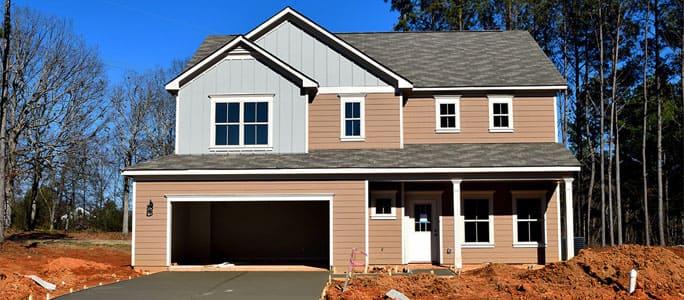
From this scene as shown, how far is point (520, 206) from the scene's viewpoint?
20.6 meters

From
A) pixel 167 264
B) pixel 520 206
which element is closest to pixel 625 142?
pixel 520 206

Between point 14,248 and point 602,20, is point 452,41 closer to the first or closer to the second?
point 602,20

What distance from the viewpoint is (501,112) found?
2144 centimetres

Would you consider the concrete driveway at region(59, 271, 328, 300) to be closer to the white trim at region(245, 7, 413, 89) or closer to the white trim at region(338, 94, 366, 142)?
the white trim at region(338, 94, 366, 142)

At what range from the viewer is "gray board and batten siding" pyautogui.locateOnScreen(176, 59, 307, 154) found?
19.8 m

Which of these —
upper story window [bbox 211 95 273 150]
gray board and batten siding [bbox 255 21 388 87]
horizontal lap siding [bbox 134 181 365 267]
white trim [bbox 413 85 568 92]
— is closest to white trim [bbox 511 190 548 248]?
white trim [bbox 413 85 568 92]

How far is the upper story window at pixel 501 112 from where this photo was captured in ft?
70.0

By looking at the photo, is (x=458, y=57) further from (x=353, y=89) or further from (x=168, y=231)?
(x=168, y=231)

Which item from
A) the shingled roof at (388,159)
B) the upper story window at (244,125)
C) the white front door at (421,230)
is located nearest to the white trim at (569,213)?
the shingled roof at (388,159)

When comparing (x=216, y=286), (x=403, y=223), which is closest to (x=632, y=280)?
(x=403, y=223)

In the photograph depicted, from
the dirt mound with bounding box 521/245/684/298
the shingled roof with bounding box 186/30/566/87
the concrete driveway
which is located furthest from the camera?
the shingled roof with bounding box 186/30/566/87

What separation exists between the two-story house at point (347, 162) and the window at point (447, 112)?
0.13 feet

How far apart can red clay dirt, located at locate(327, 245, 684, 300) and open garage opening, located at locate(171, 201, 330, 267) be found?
707 centimetres

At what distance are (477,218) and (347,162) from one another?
4.75 m
